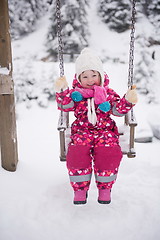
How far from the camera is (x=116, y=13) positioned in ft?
27.5

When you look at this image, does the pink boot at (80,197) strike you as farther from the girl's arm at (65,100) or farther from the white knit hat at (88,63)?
the white knit hat at (88,63)

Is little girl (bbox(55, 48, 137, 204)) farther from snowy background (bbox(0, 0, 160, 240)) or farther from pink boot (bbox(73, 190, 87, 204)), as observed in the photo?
snowy background (bbox(0, 0, 160, 240))

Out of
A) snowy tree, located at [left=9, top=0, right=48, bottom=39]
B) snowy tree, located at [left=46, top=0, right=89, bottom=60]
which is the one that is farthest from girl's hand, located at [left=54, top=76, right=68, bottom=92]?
snowy tree, located at [left=9, top=0, right=48, bottom=39]

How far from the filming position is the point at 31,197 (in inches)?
97.0

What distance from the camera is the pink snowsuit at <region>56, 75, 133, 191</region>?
2008 millimetres

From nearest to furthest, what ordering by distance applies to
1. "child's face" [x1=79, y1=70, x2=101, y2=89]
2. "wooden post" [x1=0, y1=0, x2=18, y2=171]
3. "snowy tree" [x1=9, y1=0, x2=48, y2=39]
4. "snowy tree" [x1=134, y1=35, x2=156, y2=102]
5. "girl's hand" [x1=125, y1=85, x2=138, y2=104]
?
"girl's hand" [x1=125, y1=85, x2=138, y2=104] → "child's face" [x1=79, y1=70, x2=101, y2=89] → "wooden post" [x1=0, y1=0, x2=18, y2=171] → "snowy tree" [x1=134, y1=35, x2=156, y2=102] → "snowy tree" [x1=9, y1=0, x2=48, y2=39]

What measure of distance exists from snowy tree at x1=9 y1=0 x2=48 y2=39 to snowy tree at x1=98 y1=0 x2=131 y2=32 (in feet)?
6.99

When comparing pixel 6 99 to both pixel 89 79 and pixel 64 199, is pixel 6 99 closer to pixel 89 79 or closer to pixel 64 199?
pixel 89 79

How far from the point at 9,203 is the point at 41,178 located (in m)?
0.49

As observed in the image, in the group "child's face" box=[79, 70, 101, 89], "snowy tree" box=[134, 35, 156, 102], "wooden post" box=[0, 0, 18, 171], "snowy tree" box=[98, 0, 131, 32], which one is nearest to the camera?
"child's face" box=[79, 70, 101, 89]

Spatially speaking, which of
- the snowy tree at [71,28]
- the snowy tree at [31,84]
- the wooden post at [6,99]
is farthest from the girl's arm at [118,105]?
the snowy tree at [71,28]

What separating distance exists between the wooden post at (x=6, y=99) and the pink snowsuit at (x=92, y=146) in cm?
66

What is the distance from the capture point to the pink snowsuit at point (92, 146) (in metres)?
2.01

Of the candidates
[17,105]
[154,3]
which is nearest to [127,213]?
[17,105]
